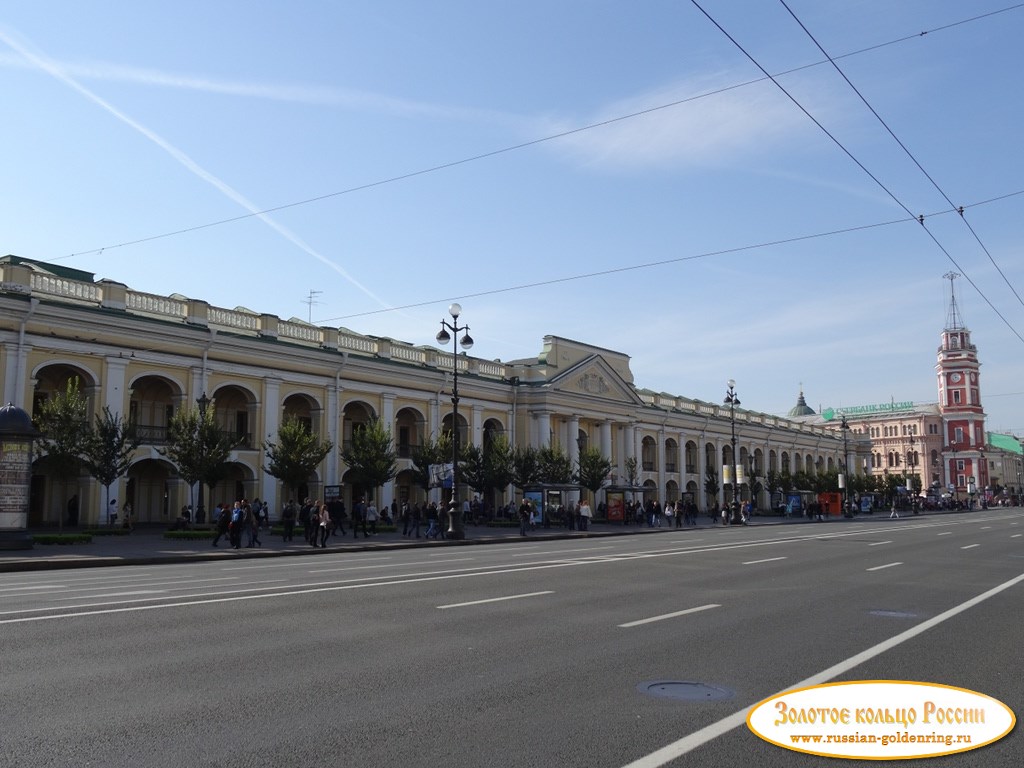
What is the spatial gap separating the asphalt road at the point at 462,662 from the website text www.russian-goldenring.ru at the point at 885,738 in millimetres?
A: 272

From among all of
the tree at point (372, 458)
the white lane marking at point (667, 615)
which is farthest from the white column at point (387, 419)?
the white lane marking at point (667, 615)

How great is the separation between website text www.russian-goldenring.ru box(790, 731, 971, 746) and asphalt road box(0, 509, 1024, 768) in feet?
0.89

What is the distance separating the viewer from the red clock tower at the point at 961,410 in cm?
14512

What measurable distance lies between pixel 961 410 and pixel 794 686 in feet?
510

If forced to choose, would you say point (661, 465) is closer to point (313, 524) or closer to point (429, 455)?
point (429, 455)

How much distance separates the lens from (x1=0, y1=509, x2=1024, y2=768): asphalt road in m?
5.76

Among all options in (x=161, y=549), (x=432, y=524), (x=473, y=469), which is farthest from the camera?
(x=473, y=469)

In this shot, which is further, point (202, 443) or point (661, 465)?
point (661, 465)

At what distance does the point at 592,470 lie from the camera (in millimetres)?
57656

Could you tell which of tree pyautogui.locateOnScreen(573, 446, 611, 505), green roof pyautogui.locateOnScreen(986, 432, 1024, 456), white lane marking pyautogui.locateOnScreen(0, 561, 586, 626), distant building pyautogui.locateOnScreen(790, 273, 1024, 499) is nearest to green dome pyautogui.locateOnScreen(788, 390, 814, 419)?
distant building pyautogui.locateOnScreen(790, 273, 1024, 499)

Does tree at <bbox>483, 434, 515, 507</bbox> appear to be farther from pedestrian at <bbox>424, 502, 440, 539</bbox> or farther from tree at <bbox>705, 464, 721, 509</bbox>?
tree at <bbox>705, 464, 721, 509</bbox>

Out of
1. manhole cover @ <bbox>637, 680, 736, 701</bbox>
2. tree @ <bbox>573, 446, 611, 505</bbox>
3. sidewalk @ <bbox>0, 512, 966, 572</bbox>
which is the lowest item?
sidewalk @ <bbox>0, 512, 966, 572</bbox>

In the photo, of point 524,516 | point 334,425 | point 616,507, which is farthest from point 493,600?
point 616,507

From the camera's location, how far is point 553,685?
7.45 meters
